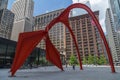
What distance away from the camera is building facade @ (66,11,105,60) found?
92.2 meters

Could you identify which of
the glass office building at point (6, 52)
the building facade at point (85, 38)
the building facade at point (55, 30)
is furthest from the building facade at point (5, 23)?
the glass office building at point (6, 52)

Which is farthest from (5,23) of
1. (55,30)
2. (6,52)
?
(6,52)

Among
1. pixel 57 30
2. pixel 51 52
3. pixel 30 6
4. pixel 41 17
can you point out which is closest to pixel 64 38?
pixel 57 30

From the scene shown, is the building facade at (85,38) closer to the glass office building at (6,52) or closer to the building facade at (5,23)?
the building facade at (5,23)

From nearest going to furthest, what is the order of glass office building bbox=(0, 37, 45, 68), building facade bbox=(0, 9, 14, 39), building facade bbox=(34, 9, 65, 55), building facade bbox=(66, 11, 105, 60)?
glass office building bbox=(0, 37, 45, 68)
building facade bbox=(66, 11, 105, 60)
building facade bbox=(0, 9, 14, 39)
building facade bbox=(34, 9, 65, 55)

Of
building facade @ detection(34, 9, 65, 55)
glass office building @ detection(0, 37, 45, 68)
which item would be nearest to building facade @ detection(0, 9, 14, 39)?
building facade @ detection(34, 9, 65, 55)

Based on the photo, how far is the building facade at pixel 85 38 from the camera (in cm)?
9224

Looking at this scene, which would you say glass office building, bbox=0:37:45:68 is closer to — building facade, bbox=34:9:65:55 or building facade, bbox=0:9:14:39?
building facade, bbox=0:9:14:39

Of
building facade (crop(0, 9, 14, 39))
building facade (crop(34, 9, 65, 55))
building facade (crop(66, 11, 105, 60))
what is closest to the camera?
building facade (crop(66, 11, 105, 60))

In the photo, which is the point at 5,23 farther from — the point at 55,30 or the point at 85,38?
the point at 85,38

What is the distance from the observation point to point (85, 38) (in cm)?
9819

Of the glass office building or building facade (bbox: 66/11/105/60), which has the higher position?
building facade (bbox: 66/11/105/60)

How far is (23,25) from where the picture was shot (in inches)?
4633

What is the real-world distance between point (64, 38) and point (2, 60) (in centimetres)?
7911
